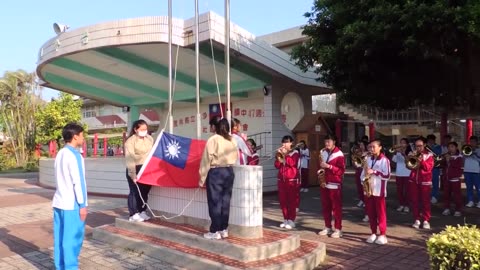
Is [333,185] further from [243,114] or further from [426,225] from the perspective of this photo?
[243,114]

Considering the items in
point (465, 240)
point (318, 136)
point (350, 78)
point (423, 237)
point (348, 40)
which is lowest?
point (423, 237)

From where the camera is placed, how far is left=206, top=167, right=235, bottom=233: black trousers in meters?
5.68

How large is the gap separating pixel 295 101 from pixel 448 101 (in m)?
4.71

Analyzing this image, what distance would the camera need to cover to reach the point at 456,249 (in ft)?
10.3

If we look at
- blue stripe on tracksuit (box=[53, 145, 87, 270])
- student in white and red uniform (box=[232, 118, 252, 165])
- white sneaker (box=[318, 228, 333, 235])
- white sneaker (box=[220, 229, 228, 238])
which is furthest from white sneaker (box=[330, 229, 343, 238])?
blue stripe on tracksuit (box=[53, 145, 87, 270])

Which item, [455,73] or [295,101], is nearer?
[455,73]

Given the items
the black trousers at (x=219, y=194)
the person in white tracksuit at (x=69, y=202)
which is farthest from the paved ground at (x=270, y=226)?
the black trousers at (x=219, y=194)

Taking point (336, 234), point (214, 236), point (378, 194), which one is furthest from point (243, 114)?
point (214, 236)

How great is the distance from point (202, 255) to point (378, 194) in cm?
290

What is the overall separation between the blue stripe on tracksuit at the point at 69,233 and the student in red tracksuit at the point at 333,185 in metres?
3.82

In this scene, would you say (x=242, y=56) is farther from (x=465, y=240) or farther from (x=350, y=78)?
(x=465, y=240)

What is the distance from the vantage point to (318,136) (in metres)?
14.4

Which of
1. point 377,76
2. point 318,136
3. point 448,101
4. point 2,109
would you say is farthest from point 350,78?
point 2,109

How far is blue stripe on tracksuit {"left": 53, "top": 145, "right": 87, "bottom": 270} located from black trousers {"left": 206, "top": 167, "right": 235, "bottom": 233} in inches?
62.0
